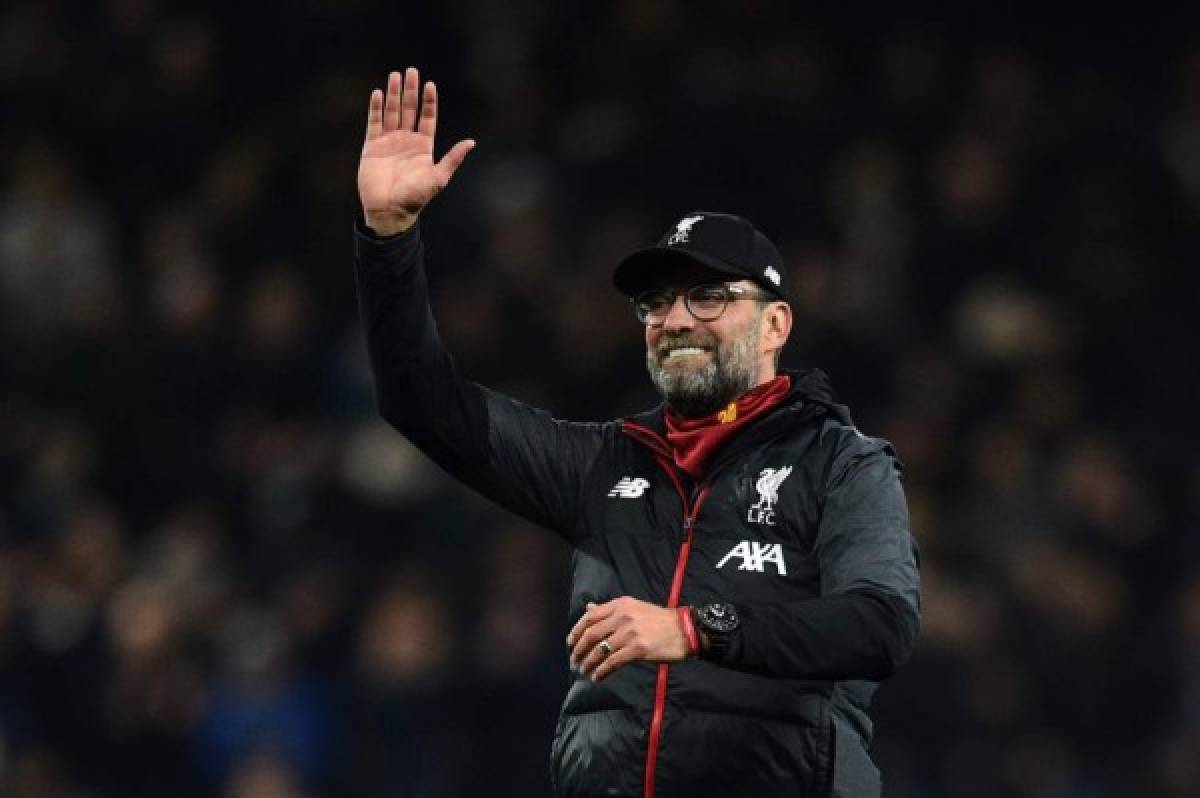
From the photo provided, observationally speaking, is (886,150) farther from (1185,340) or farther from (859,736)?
(859,736)

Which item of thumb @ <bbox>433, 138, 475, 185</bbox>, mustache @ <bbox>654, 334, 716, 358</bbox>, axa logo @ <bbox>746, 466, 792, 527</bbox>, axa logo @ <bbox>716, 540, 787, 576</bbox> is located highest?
thumb @ <bbox>433, 138, 475, 185</bbox>

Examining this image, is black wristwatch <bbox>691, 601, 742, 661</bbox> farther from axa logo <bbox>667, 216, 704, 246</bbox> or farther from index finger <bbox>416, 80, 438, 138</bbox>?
index finger <bbox>416, 80, 438, 138</bbox>

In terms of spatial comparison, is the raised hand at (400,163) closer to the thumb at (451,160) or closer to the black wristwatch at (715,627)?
the thumb at (451,160)

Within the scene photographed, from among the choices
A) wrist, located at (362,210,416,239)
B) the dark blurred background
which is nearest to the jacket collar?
wrist, located at (362,210,416,239)

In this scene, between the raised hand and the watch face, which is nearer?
the watch face

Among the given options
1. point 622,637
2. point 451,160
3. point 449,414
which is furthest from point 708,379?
point 622,637

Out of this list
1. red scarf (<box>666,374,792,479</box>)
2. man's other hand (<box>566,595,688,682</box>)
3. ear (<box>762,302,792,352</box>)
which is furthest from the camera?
ear (<box>762,302,792,352</box>)

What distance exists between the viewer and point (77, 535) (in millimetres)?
7969

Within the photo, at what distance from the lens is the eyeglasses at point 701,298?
13.1ft

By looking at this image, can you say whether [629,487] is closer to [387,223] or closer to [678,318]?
[678,318]

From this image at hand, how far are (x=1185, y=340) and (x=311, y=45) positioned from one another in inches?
152

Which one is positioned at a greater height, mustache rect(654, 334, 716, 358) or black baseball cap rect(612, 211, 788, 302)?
black baseball cap rect(612, 211, 788, 302)

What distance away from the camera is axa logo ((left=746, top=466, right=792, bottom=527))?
3822 mm

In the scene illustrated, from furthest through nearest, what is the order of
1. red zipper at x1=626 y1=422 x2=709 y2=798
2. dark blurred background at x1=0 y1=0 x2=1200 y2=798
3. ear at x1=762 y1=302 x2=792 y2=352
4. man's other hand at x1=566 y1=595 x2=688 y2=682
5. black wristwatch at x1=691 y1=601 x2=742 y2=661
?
dark blurred background at x1=0 y1=0 x2=1200 y2=798
ear at x1=762 y1=302 x2=792 y2=352
red zipper at x1=626 y1=422 x2=709 y2=798
black wristwatch at x1=691 y1=601 x2=742 y2=661
man's other hand at x1=566 y1=595 x2=688 y2=682
